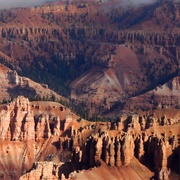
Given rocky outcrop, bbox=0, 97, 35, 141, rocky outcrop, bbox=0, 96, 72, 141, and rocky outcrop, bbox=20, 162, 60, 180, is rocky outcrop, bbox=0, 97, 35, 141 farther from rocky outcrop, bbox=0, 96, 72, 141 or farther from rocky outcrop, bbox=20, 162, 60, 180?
rocky outcrop, bbox=20, 162, 60, 180

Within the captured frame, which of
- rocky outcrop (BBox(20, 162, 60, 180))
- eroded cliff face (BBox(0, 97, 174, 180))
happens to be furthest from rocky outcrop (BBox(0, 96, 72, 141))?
rocky outcrop (BBox(20, 162, 60, 180))

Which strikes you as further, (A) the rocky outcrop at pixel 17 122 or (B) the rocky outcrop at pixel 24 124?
(B) the rocky outcrop at pixel 24 124

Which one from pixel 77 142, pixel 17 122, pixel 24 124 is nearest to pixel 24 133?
pixel 24 124

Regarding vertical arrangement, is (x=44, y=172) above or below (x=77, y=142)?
below

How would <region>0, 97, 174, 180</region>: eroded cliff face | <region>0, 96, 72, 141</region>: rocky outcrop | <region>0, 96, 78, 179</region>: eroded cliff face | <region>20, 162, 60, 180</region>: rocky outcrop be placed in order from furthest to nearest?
<region>0, 96, 72, 141</region>: rocky outcrop → <region>0, 96, 78, 179</region>: eroded cliff face → <region>0, 97, 174, 180</region>: eroded cliff face → <region>20, 162, 60, 180</region>: rocky outcrop

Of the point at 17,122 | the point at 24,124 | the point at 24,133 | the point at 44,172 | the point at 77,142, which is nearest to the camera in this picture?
the point at 44,172

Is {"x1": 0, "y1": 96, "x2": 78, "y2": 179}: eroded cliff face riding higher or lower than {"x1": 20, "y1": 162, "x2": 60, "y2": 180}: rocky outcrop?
higher

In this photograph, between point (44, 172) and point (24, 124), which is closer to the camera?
point (44, 172)

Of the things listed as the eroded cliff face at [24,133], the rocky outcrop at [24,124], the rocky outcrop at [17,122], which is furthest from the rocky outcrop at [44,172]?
the rocky outcrop at [24,124]

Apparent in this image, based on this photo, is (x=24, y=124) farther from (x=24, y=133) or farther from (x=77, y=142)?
(x=77, y=142)

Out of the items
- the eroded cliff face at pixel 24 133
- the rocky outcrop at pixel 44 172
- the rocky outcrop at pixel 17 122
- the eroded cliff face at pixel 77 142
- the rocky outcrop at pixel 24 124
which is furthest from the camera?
the rocky outcrop at pixel 24 124

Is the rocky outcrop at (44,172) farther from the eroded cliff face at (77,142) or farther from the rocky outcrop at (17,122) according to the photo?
the rocky outcrop at (17,122)
